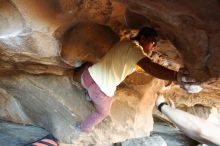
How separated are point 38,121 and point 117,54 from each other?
45.0 inches

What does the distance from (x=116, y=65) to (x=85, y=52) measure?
0.28 meters

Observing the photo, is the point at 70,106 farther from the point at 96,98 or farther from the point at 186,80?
the point at 186,80

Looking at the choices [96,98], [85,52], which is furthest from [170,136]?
[85,52]

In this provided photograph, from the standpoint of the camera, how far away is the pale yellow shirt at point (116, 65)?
228 cm

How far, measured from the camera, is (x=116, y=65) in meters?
2.35

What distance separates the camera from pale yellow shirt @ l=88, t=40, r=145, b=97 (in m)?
2.28

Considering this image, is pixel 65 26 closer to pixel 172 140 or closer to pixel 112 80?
pixel 112 80

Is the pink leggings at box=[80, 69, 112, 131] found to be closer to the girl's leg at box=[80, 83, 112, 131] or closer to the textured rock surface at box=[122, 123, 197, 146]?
the girl's leg at box=[80, 83, 112, 131]

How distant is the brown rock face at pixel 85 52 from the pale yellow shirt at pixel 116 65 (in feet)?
0.50

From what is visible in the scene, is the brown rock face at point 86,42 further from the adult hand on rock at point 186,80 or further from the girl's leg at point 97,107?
the adult hand on rock at point 186,80

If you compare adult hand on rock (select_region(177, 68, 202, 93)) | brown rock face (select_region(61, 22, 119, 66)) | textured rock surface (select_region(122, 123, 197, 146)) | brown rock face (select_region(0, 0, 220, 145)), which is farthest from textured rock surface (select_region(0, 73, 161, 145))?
textured rock surface (select_region(122, 123, 197, 146))

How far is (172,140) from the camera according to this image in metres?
4.52

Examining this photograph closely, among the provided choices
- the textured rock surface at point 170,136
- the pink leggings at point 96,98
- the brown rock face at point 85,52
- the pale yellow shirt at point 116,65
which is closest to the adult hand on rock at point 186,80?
the brown rock face at point 85,52

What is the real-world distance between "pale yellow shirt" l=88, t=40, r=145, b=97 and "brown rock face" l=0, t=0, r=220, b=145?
0.15m
